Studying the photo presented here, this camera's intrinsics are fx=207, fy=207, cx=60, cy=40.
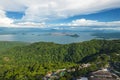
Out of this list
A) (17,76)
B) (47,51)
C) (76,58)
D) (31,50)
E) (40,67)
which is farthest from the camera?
(31,50)

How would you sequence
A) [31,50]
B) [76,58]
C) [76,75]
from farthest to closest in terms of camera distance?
[31,50] → [76,58] → [76,75]

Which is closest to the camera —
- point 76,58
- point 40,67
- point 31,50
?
point 40,67

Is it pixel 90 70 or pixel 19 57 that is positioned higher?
pixel 90 70

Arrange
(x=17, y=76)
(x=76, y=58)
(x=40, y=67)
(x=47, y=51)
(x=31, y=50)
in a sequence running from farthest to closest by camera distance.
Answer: (x=31, y=50)
(x=47, y=51)
(x=76, y=58)
(x=40, y=67)
(x=17, y=76)

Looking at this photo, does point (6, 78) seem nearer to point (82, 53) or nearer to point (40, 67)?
point (40, 67)

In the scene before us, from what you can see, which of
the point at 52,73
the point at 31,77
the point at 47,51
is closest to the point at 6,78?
the point at 31,77

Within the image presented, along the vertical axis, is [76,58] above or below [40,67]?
below

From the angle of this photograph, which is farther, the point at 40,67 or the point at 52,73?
the point at 40,67

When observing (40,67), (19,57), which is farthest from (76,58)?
(40,67)

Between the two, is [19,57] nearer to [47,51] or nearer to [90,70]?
[47,51]
